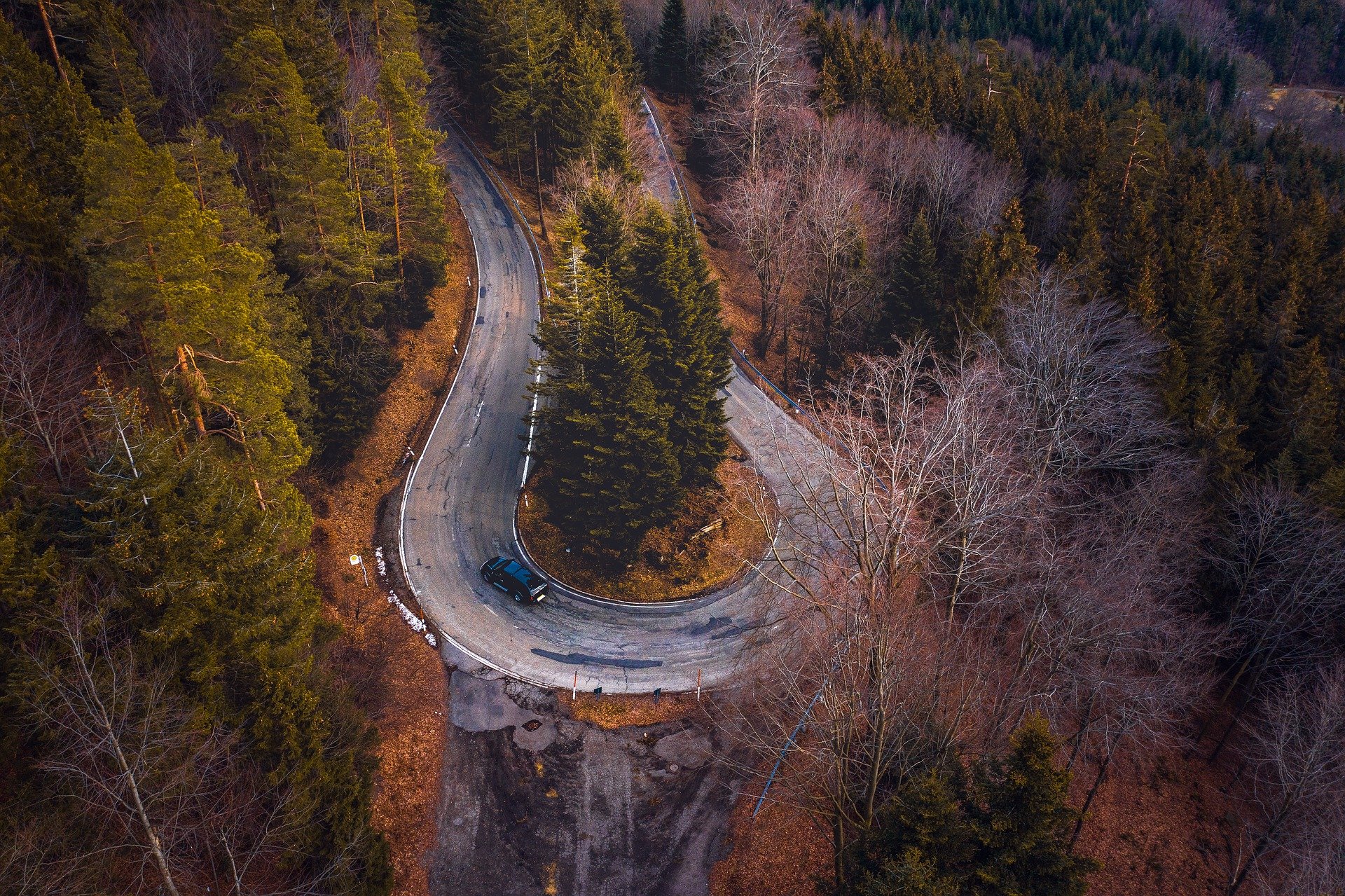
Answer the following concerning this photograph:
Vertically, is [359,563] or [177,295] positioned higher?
[177,295]

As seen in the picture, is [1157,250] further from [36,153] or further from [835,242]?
[36,153]

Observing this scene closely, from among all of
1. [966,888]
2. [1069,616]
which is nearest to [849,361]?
[1069,616]

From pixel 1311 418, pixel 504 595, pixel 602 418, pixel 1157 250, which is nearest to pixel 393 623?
pixel 504 595

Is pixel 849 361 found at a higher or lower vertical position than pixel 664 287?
lower

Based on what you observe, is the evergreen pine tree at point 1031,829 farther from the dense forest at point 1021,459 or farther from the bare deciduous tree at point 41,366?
the bare deciduous tree at point 41,366

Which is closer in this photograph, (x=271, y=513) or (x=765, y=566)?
(x=271, y=513)

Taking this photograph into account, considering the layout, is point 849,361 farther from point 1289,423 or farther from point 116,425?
point 116,425

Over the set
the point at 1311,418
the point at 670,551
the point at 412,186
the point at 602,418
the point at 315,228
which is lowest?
the point at 670,551
